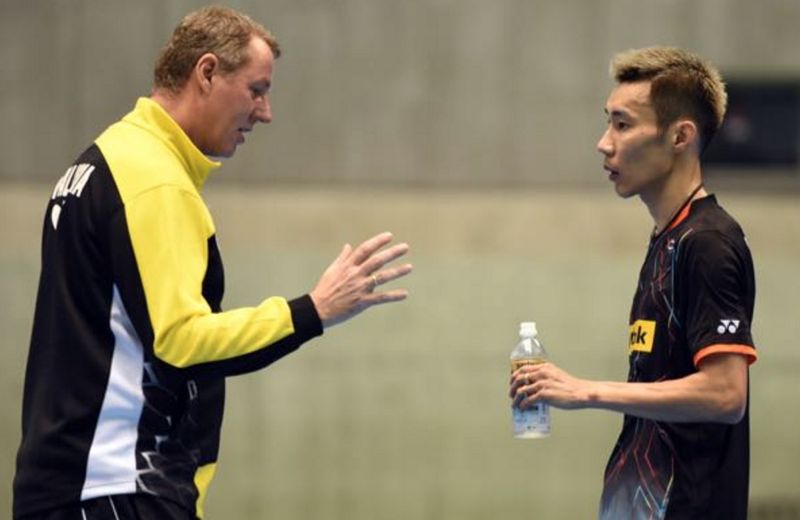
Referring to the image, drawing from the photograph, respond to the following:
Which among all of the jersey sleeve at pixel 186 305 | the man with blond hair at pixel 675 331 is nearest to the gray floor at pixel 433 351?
the man with blond hair at pixel 675 331

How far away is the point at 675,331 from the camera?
15.5 ft

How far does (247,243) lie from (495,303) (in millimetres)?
1990

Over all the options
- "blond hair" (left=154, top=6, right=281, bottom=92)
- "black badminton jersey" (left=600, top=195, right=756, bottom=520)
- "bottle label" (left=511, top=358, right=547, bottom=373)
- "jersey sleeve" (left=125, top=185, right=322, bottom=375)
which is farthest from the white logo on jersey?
"black badminton jersey" (left=600, top=195, right=756, bottom=520)

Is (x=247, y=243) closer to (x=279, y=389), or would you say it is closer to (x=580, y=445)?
(x=279, y=389)

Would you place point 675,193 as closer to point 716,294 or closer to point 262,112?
point 716,294

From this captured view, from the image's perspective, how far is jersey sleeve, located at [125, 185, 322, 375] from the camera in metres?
4.32

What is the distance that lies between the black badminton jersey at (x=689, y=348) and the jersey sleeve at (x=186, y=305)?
112 centimetres

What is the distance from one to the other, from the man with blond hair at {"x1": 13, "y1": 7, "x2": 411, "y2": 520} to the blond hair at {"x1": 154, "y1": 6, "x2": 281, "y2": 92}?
0.19 m

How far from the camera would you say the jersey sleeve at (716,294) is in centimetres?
455

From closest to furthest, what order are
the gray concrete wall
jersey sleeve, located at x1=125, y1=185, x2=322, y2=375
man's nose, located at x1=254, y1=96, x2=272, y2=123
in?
1. jersey sleeve, located at x1=125, y1=185, x2=322, y2=375
2. man's nose, located at x1=254, y1=96, x2=272, y2=123
3. the gray concrete wall

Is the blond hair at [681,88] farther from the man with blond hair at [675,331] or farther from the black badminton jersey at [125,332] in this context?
the black badminton jersey at [125,332]

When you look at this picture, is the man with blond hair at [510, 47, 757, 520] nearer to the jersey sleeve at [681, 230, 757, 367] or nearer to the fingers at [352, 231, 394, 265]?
the jersey sleeve at [681, 230, 757, 367]

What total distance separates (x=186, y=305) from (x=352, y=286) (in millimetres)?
495

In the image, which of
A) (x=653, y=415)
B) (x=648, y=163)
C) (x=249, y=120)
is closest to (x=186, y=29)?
(x=249, y=120)
